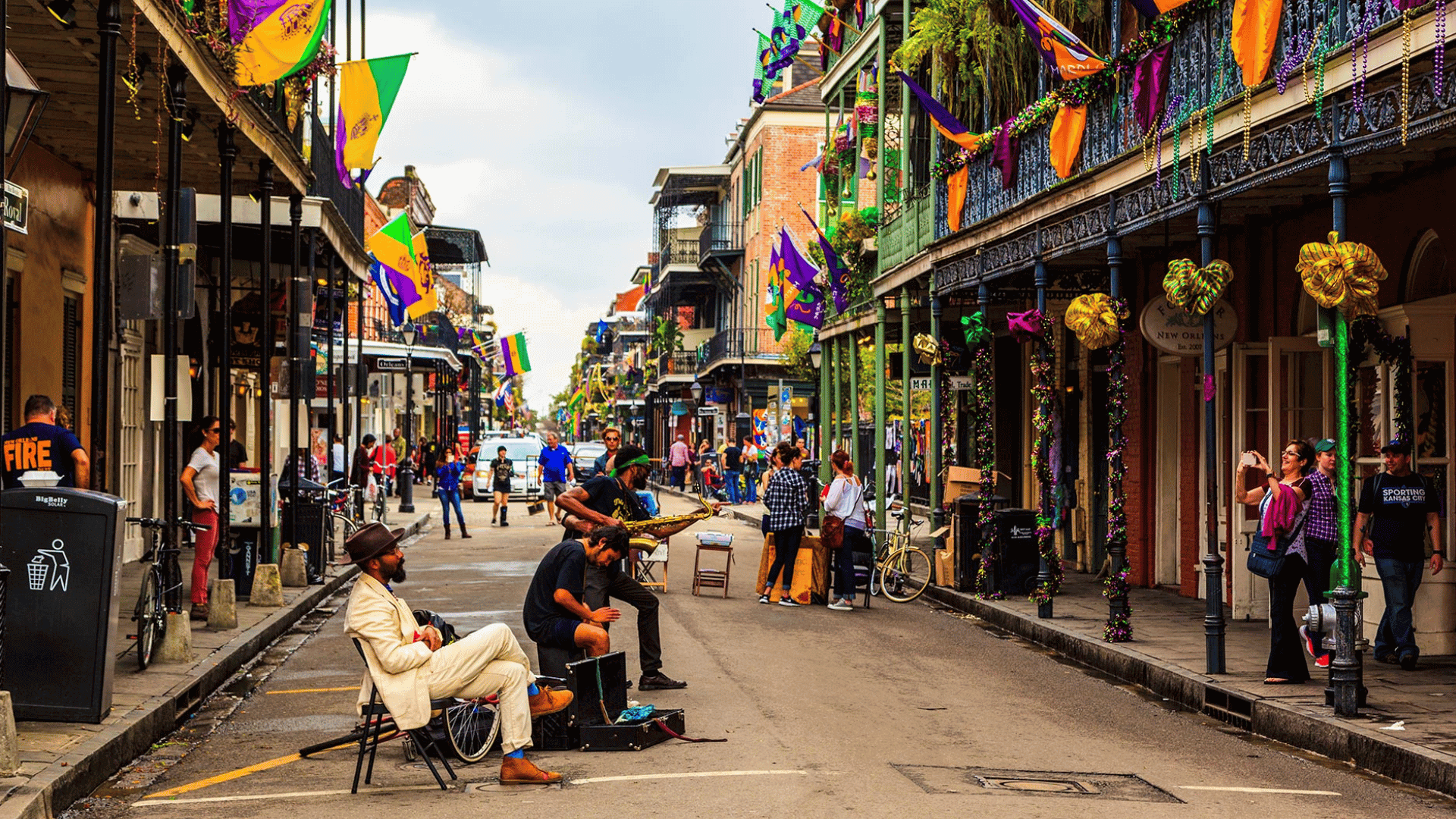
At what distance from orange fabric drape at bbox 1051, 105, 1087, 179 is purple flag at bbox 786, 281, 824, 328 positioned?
13565 mm

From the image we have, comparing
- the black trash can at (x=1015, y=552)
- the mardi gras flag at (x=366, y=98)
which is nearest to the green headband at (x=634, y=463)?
the black trash can at (x=1015, y=552)

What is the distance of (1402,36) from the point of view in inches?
363

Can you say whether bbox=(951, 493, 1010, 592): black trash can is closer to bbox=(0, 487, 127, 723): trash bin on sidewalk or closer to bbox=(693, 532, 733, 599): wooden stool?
bbox=(693, 532, 733, 599): wooden stool

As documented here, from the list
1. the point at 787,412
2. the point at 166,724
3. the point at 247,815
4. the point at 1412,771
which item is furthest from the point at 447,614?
the point at 787,412

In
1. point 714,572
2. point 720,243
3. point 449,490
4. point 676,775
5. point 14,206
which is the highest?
point 720,243

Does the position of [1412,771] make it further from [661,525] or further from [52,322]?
[52,322]

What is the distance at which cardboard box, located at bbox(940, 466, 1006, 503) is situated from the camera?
19.3m

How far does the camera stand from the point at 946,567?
774 inches

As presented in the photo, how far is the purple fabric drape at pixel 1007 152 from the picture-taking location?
17875 mm

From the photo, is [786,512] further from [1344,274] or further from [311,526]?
[1344,274]

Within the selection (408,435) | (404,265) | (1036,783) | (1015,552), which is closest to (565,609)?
(1036,783)

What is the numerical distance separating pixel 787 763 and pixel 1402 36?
5.43 meters

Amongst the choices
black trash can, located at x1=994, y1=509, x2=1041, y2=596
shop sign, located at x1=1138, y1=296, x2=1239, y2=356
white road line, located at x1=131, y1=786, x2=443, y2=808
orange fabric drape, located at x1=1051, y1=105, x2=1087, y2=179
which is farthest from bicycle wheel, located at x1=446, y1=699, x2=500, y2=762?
black trash can, located at x1=994, y1=509, x2=1041, y2=596

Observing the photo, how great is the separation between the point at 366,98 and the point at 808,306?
12290 millimetres
